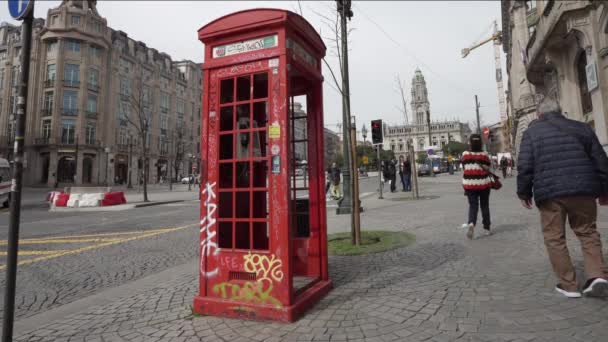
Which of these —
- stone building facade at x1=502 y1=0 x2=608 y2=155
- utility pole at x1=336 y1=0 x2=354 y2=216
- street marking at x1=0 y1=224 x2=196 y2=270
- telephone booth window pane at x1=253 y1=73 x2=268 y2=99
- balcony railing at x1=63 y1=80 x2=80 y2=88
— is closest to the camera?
telephone booth window pane at x1=253 y1=73 x2=268 y2=99

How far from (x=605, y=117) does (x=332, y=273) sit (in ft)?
45.0

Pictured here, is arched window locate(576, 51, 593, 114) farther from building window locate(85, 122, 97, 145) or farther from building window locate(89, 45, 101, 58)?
building window locate(89, 45, 101, 58)

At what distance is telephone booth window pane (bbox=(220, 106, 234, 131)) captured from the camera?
3.37m

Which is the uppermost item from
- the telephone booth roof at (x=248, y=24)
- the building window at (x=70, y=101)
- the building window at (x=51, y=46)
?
the building window at (x=51, y=46)

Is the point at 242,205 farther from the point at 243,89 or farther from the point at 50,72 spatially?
the point at 50,72

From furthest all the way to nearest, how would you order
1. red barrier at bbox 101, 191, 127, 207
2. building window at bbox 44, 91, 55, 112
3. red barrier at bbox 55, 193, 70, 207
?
building window at bbox 44, 91, 55, 112, red barrier at bbox 101, 191, 127, 207, red barrier at bbox 55, 193, 70, 207

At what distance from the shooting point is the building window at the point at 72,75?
40125 millimetres

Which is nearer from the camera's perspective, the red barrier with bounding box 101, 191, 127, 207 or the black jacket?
the black jacket

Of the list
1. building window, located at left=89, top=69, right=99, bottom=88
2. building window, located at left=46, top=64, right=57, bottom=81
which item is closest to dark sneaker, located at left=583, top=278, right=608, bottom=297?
building window, located at left=89, top=69, right=99, bottom=88

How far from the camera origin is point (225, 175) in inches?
131

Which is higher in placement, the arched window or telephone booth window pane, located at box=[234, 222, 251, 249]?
the arched window

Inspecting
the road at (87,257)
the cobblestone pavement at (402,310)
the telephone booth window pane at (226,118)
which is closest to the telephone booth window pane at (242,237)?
the cobblestone pavement at (402,310)

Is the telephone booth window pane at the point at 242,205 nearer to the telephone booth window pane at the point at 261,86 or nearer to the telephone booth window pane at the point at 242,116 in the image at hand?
the telephone booth window pane at the point at 242,116

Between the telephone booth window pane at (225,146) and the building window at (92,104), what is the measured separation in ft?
152
